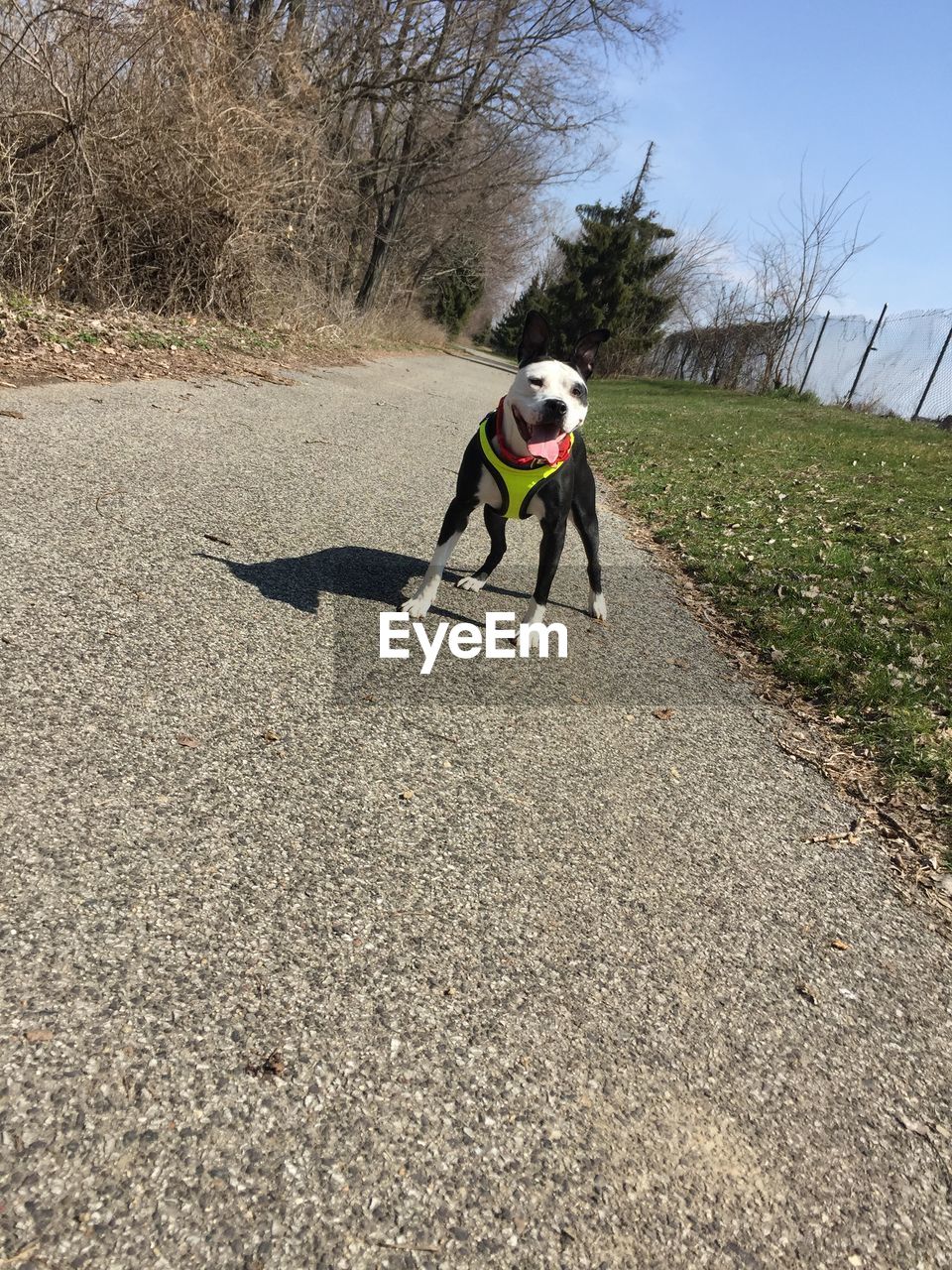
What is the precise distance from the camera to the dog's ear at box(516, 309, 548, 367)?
3.72 metres

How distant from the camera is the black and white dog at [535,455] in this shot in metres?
3.50

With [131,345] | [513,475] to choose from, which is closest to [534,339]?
[513,475]

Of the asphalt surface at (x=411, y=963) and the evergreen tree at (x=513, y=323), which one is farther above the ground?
the evergreen tree at (x=513, y=323)

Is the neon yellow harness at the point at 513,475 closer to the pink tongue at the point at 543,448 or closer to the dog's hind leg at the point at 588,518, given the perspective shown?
the pink tongue at the point at 543,448

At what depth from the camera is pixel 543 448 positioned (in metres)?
3.55

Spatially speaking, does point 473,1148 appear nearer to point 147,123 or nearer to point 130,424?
point 130,424

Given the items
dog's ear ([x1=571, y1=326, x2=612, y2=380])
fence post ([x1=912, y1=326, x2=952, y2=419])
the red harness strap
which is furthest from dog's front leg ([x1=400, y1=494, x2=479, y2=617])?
fence post ([x1=912, y1=326, x2=952, y2=419])

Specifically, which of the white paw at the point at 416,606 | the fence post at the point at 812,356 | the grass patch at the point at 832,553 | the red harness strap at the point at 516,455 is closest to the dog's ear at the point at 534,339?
the red harness strap at the point at 516,455

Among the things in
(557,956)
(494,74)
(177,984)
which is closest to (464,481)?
(557,956)

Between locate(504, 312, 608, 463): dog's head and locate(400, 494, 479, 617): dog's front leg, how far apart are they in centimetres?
39

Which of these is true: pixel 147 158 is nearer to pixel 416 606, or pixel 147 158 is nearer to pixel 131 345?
pixel 131 345

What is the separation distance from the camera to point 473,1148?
1.54m

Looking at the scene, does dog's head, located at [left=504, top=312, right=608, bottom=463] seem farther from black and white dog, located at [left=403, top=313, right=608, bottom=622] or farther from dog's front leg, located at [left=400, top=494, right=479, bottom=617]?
dog's front leg, located at [left=400, top=494, right=479, bottom=617]

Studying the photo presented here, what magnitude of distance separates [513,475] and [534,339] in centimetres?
71
